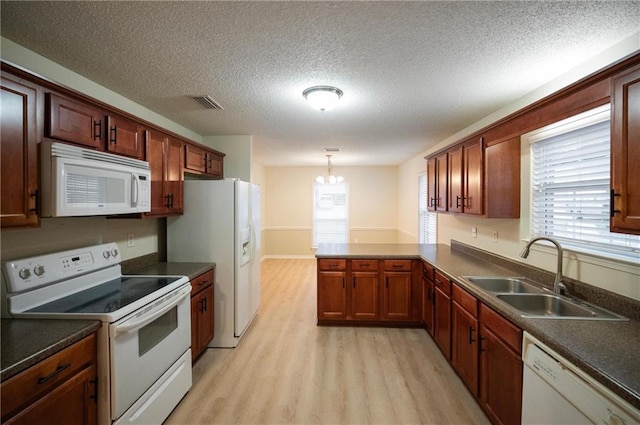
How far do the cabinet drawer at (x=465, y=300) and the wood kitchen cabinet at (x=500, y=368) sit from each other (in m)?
0.09

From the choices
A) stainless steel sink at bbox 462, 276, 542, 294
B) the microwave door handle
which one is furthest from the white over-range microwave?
stainless steel sink at bbox 462, 276, 542, 294

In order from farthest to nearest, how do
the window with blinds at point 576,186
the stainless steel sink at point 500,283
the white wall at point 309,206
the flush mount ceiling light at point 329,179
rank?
the white wall at point 309,206 → the flush mount ceiling light at point 329,179 → the stainless steel sink at point 500,283 → the window with blinds at point 576,186

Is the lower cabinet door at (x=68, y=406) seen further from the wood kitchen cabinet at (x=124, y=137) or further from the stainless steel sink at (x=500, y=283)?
the stainless steel sink at (x=500, y=283)

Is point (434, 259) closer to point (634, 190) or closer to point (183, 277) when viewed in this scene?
point (634, 190)

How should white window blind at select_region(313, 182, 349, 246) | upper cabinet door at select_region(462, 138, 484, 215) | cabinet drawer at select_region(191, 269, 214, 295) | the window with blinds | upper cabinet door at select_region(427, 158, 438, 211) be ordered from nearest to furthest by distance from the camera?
1. the window with blinds
2. cabinet drawer at select_region(191, 269, 214, 295)
3. upper cabinet door at select_region(462, 138, 484, 215)
4. upper cabinet door at select_region(427, 158, 438, 211)
5. white window blind at select_region(313, 182, 349, 246)

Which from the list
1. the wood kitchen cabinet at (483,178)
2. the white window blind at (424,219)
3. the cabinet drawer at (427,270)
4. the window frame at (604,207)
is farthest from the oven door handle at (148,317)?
the white window blind at (424,219)

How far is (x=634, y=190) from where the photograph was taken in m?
1.26

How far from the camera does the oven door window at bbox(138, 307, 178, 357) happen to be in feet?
5.92

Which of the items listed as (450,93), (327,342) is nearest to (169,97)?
(450,93)

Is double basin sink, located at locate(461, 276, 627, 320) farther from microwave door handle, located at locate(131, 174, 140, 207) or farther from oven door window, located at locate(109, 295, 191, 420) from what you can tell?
microwave door handle, located at locate(131, 174, 140, 207)

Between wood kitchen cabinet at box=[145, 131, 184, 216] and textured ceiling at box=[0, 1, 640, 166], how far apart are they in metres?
0.39

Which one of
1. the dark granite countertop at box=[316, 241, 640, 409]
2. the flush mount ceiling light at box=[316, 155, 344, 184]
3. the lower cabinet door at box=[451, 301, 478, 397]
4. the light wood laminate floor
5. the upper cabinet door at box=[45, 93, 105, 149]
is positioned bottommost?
the light wood laminate floor

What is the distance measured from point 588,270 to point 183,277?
2871 millimetres

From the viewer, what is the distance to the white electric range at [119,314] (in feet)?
5.07
